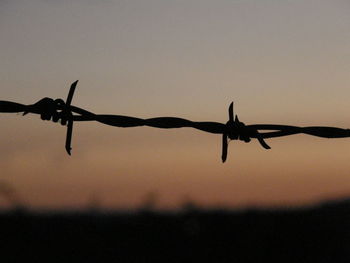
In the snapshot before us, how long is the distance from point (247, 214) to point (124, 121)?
33.1 feet

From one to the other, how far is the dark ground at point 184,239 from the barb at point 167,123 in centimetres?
464

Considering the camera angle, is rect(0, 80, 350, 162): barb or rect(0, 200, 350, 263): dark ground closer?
rect(0, 80, 350, 162): barb

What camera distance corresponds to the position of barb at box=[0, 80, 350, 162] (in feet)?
9.97

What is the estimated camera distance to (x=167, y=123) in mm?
3223

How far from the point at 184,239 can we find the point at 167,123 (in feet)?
23.5

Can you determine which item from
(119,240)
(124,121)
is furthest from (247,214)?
(124,121)

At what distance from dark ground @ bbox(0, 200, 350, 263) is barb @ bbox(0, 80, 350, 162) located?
15.2 feet

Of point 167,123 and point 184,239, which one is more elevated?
point 167,123

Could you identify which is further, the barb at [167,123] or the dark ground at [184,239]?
the dark ground at [184,239]

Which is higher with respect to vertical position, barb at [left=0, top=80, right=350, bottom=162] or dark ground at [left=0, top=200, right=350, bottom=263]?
barb at [left=0, top=80, right=350, bottom=162]

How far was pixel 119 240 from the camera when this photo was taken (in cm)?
1036

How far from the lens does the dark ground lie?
890 cm

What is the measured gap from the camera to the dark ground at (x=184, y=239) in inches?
350

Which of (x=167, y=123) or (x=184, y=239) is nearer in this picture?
(x=167, y=123)
